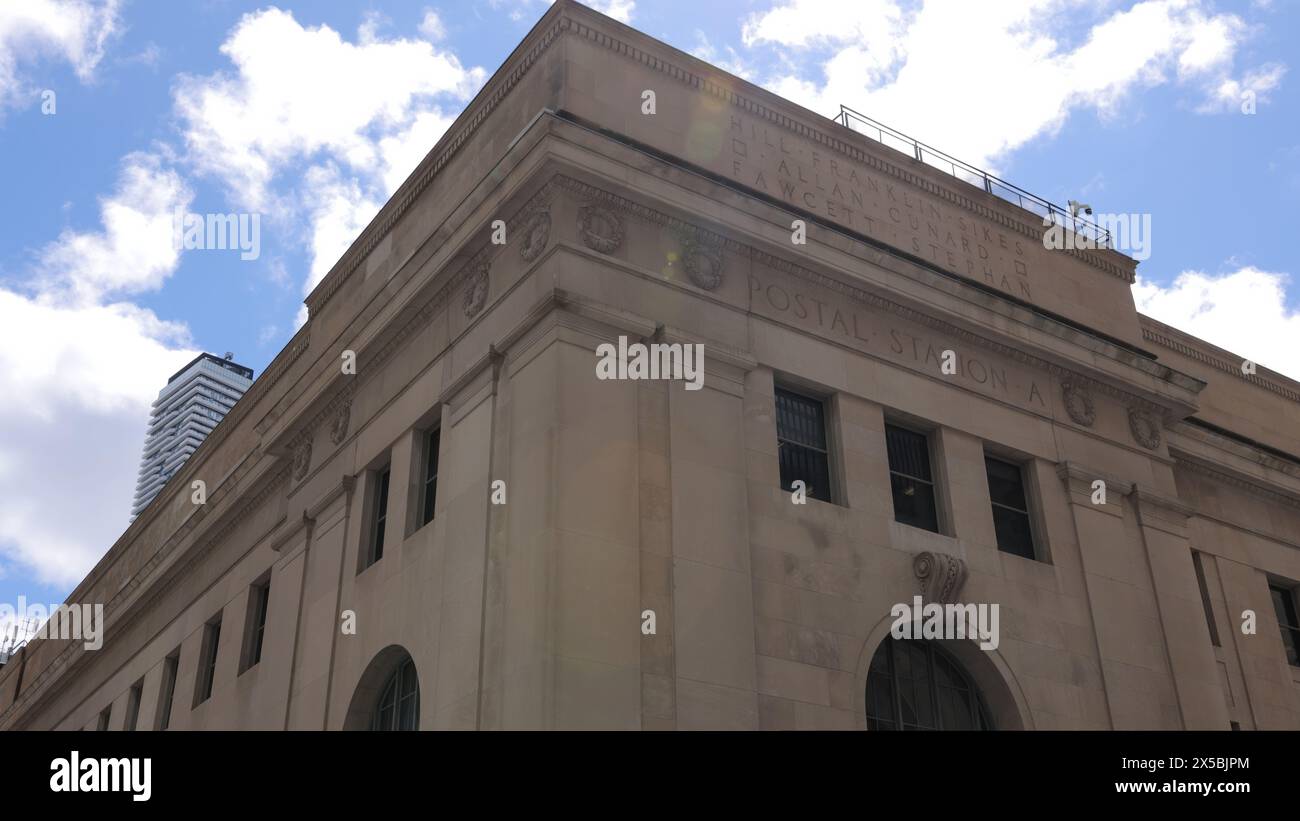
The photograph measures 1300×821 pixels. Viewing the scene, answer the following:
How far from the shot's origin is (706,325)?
2361 cm

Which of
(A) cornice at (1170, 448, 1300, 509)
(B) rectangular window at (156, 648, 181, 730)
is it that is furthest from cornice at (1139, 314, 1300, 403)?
(B) rectangular window at (156, 648, 181, 730)

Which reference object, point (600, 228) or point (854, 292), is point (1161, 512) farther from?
point (600, 228)

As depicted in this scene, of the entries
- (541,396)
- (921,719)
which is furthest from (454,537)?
(921,719)

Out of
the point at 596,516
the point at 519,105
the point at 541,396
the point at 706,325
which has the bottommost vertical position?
the point at 596,516

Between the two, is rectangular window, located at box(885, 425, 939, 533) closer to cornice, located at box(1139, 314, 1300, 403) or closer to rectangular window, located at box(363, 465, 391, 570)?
rectangular window, located at box(363, 465, 391, 570)

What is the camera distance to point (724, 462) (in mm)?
22312

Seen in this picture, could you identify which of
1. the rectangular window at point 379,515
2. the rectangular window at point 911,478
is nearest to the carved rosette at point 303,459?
the rectangular window at point 379,515

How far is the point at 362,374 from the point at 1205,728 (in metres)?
18.3

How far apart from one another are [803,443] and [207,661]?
18359 millimetres

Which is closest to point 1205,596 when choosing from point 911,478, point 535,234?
point 911,478

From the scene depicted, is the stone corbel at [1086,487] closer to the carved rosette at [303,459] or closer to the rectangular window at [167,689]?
the carved rosette at [303,459]

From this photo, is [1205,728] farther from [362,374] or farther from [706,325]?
[362,374]

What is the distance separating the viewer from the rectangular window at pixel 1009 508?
2605 centimetres

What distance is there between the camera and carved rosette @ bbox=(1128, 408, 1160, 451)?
95.6 ft
